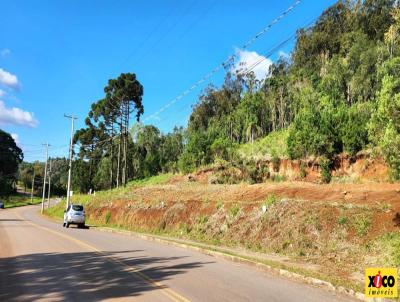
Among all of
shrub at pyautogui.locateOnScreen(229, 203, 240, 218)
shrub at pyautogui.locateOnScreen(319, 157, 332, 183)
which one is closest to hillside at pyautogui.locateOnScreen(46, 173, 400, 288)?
shrub at pyautogui.locateOnScreen(229, 203, 240, 218)

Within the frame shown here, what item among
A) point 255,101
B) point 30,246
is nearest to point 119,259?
point 30,246

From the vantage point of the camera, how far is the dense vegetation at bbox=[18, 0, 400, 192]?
39062mm

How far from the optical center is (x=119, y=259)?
14.7m

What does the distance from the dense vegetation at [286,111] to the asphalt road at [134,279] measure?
8.85 metres

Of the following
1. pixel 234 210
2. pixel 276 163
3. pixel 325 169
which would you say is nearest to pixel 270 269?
pixel 234 210

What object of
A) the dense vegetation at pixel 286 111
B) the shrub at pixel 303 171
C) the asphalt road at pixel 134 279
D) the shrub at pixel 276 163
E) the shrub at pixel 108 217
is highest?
the dense vegetation at pixel 286 111

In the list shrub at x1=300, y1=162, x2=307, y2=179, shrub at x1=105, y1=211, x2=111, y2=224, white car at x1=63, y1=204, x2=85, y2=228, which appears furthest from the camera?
shrub at x1=105, y1=211, x2=111, y2=224

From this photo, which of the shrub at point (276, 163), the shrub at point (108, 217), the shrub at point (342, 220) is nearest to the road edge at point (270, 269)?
the shrub at point (342, 220)

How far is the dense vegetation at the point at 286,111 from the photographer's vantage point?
39062 mm

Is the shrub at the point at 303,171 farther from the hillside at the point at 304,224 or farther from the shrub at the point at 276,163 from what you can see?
the hillside at the point at 304,224

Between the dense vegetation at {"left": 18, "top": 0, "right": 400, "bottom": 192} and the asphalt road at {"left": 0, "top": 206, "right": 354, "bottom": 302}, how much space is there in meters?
8.85

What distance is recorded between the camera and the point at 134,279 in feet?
35.8

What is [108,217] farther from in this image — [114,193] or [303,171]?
[303,171]

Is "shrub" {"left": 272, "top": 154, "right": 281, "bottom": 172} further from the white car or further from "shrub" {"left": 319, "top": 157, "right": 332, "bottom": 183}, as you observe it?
the white car
